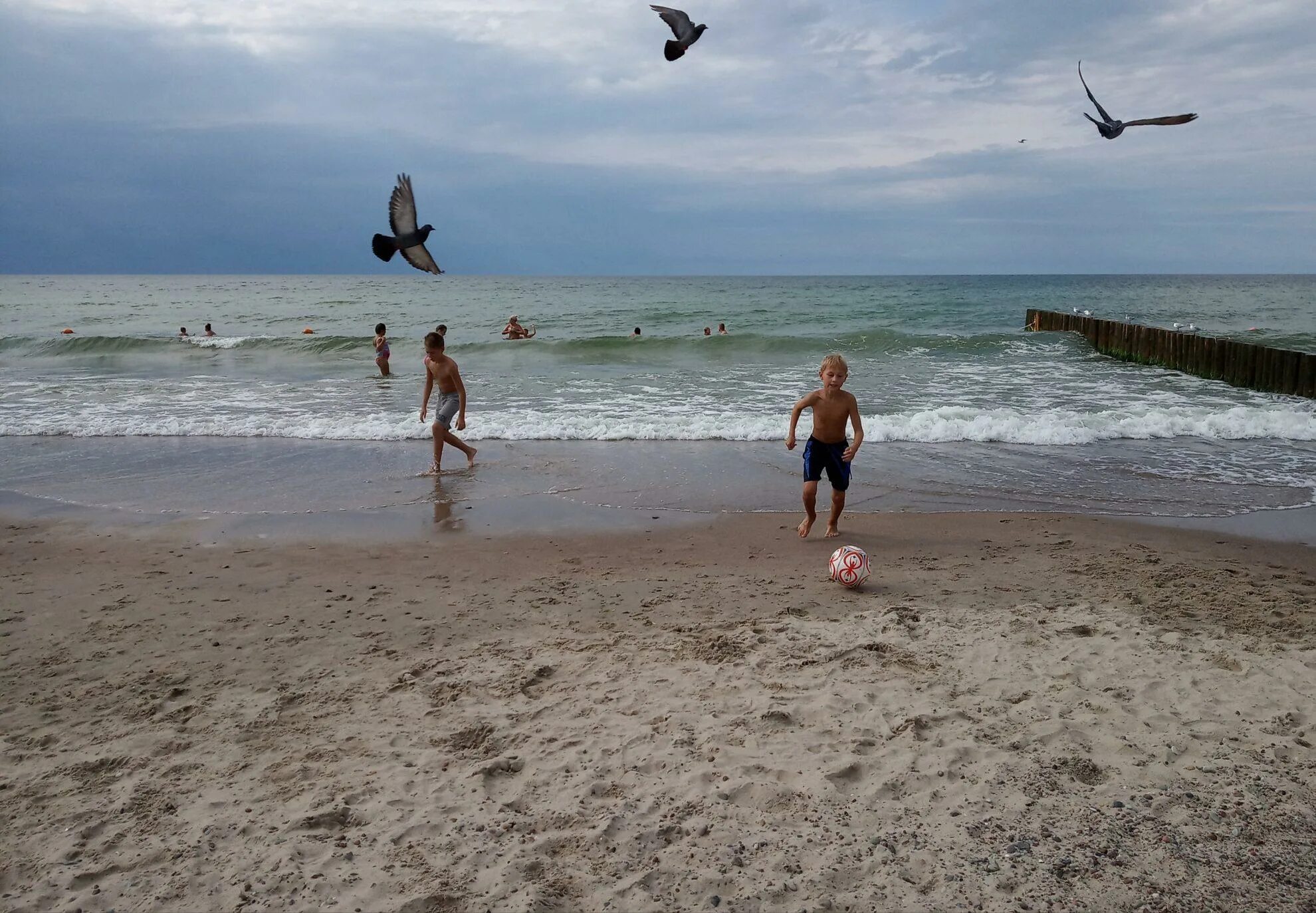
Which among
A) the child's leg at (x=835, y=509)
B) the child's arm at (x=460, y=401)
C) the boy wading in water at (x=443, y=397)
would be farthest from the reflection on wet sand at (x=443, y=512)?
the child's leg at (x=835, y=509)

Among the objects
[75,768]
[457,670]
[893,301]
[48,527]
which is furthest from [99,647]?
[893,301]

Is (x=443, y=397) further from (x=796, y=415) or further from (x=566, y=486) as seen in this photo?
(x=796, y=415)

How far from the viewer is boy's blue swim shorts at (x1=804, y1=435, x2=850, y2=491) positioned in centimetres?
684

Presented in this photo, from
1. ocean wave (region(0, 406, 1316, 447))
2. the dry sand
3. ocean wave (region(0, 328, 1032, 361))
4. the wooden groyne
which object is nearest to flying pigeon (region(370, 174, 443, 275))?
the dry sand

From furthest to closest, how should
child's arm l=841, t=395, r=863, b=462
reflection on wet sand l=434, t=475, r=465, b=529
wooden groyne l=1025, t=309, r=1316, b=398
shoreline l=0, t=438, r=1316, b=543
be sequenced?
wooden groyne l=1025, t=309, r=1316, b=398 → shoreline l=0, t=438, r=1316, b=543 → reflection on wet sand l=434, t=475, r=465, b=529 → child's arm l=841, t=395, r=863, b=462

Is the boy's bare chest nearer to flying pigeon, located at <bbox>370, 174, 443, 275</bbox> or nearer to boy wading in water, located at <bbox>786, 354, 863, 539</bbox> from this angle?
boy wading in water, located at <bbox>786, 354, 863, 539</bbox>

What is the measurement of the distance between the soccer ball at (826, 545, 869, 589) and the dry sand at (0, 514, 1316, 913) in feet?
0.33

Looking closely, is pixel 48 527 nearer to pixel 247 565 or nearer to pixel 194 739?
pixel 247 565

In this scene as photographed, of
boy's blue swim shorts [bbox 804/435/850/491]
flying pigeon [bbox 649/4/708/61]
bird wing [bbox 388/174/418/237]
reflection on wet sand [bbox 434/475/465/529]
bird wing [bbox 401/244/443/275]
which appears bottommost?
reflection on wet sand [bbox 434/475/465/529]

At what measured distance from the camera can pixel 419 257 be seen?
7.13m

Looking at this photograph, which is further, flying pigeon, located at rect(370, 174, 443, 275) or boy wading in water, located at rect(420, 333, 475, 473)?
boy wading in water, located at rect(420, 333, 475, 473)

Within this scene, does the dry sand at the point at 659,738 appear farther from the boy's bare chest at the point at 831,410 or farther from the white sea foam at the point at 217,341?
the white sea foam at the point at 217,341

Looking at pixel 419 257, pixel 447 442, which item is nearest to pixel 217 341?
pixel 447 442

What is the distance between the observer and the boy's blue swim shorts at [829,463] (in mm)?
6840
